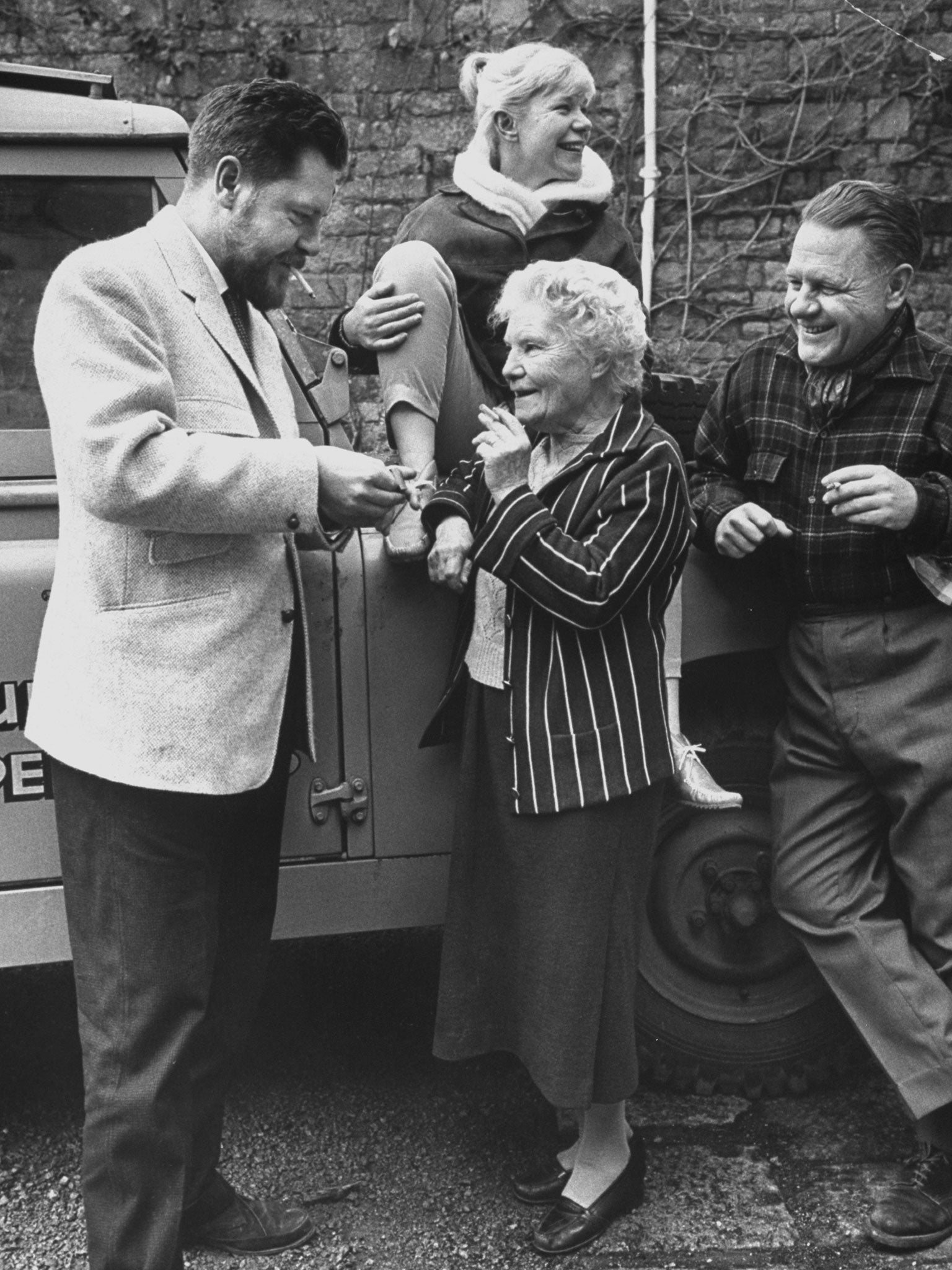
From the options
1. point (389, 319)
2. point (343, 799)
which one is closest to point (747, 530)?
point (389, 319)

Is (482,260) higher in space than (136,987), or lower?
higher

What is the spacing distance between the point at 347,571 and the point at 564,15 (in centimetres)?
565

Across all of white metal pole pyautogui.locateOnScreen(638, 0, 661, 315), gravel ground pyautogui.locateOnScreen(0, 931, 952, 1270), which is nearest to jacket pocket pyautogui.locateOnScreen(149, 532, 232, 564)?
gravel ground pyautogui.locateOnScreen(0, 931, 952, 1270)

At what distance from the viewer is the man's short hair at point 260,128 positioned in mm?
2227

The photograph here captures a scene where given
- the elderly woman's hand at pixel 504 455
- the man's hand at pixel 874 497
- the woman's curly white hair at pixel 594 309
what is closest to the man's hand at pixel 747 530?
the man's hand at pixel 874 497

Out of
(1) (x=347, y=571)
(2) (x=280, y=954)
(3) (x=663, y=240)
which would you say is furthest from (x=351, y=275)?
(1) (x=347, y=571)

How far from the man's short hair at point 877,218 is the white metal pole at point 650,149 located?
A: 4.76 metres

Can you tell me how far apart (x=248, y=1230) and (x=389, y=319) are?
1.78 metres

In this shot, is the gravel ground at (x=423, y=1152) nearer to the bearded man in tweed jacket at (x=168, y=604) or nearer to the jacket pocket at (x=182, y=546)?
the bearded man in tweed jacket at (x=168, y=604)

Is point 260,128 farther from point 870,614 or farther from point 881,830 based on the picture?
point 881,830

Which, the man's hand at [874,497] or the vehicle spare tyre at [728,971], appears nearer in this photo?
the man's hand at [874,497]

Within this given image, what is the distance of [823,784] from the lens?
2873 millimetres

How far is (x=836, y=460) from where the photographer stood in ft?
9.00

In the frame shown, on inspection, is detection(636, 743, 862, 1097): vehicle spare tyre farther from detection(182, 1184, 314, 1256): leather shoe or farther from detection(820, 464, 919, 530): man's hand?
detection(182, 1184, 314, 1256): leather shoe
